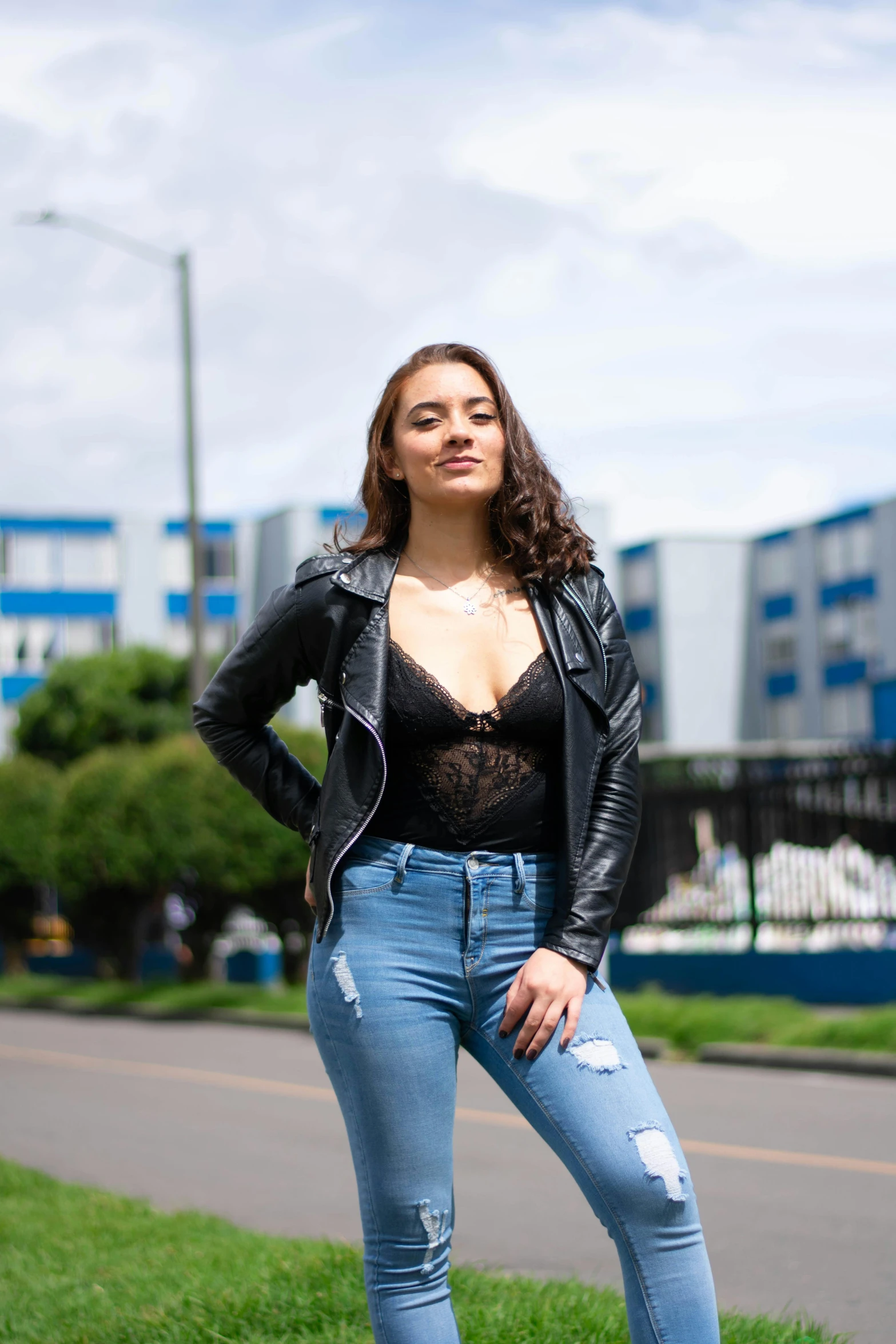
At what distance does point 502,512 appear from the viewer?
302 cm

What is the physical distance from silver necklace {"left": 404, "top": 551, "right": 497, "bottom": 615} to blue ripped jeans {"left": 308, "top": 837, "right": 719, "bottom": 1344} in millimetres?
453

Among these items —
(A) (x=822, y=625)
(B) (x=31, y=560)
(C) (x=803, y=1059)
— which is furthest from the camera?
(A) (x=822, y=625)

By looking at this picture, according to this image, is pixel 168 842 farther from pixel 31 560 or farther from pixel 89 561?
pixel 89 561

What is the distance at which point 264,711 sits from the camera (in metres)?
3.15

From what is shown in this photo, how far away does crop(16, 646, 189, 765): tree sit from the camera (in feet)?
127

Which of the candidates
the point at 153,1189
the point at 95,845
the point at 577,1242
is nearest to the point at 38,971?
the point at 95,845

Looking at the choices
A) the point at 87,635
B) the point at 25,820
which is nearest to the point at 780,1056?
the point at 25,820

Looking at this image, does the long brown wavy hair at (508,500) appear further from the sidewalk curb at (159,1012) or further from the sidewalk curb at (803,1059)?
the sidewalk curb at (159,1012)

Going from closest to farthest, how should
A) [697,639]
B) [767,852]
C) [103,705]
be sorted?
[767,852] → [103,705] → [697,639]

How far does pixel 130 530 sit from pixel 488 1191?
5579 cm

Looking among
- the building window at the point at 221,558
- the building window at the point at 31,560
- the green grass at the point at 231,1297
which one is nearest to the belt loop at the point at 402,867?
the green grass at the point at 231,1297

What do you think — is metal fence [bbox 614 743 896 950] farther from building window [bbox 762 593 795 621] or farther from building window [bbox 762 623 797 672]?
building window [bbox 762 593 795 621]

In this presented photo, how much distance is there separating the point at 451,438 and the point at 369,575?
0.29m

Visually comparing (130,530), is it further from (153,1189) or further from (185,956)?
(153,1189)
